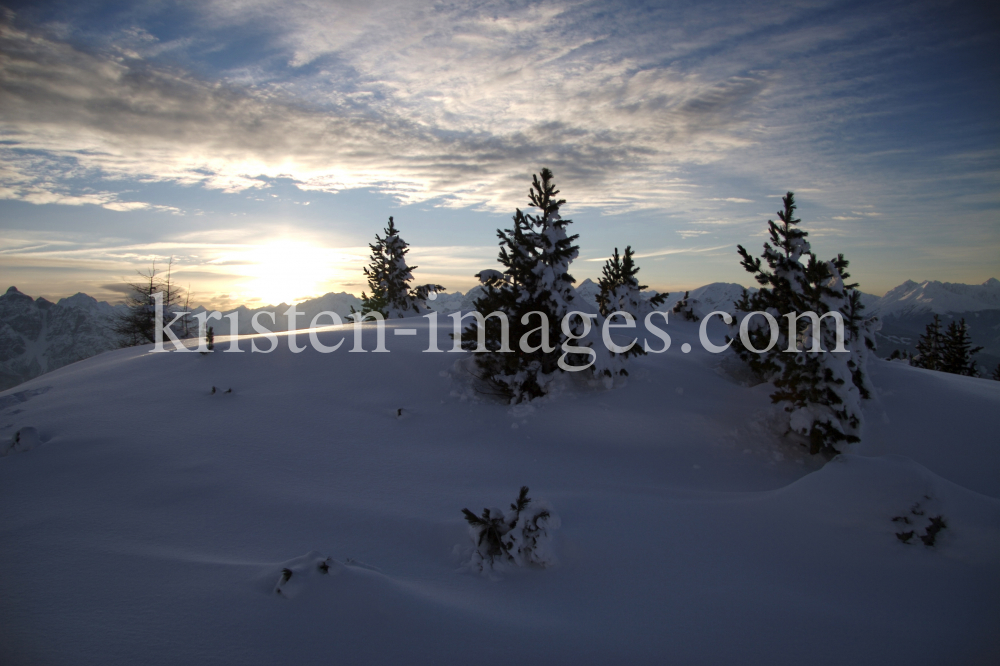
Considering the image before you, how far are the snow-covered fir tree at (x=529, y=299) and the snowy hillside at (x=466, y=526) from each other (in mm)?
872

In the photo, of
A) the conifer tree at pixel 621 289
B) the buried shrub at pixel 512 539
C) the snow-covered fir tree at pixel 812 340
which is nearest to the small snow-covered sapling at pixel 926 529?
the snow-covered fir tree at pixel 812 340

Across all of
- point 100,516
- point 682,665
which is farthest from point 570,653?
point 100,516

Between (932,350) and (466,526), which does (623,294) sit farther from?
(932,350)

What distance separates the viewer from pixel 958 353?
29422 mm

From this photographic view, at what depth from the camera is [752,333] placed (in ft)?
39.3

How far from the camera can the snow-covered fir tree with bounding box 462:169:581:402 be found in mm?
11758

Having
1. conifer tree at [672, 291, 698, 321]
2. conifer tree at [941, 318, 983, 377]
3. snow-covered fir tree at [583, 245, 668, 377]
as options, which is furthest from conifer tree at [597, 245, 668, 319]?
conifer tree at [941, 318, 983, 377]

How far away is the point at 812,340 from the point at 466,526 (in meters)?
7.63

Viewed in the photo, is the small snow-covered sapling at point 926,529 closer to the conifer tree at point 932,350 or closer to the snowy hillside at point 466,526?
the snowy hillside at point 466,526

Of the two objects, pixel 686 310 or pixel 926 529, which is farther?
Answer: pixel 686 310

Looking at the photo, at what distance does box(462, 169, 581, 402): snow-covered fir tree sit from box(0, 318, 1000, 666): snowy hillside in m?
0.87

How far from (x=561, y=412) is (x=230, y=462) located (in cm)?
701

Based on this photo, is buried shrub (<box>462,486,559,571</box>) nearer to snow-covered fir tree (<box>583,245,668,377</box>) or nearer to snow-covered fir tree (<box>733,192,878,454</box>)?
snow-covered fir tree (<box>733,192,878,454</box>)

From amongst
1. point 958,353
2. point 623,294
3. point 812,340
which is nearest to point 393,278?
point 623,294
